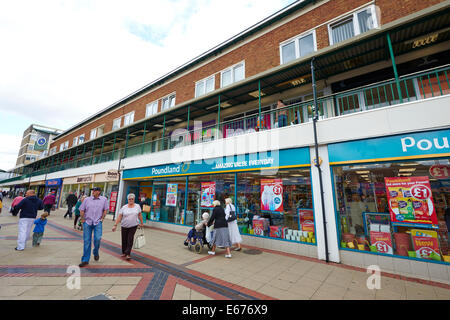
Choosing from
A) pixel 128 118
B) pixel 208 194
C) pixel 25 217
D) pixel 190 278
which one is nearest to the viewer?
pixel 190 278

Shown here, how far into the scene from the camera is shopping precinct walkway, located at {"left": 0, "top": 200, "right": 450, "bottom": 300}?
3.63 metres

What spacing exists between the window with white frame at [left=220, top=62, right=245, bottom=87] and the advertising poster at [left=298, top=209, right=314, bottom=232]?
7901 mm

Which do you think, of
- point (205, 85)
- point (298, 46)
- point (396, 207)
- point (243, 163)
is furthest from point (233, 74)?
point (396, 207)

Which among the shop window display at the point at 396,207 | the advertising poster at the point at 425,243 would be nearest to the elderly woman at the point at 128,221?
the shop window display at the point at 396,207

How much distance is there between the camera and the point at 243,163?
8078 mm

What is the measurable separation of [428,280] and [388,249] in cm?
87

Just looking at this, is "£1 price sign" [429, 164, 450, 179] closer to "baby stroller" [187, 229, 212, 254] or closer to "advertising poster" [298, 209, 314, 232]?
"advertising poster" [298, 209, 314, 232]

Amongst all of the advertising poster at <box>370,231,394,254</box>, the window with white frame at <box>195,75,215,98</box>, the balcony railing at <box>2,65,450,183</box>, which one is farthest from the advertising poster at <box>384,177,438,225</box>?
the window with white frame at <box>195,75,215,98</box>

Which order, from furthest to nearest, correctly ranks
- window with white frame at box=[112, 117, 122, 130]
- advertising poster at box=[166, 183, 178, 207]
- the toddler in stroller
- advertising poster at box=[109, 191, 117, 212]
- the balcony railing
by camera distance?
window with white frame at box=[112, 117, 122, 130] → advertising poster at box=[109, 191, 117, 212] → advertising poster at box=[166, 183, 178, 207] → the toddler in stroller → the balcony railing

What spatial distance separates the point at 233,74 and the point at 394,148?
8.86m

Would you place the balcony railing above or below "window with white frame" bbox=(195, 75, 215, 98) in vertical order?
below

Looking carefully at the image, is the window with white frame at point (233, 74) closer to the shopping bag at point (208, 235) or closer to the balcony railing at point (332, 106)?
the balcony railing at point (332, 106)

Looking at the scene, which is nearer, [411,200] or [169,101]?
[411,200]

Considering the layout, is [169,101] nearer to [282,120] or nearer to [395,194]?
[282,120]
